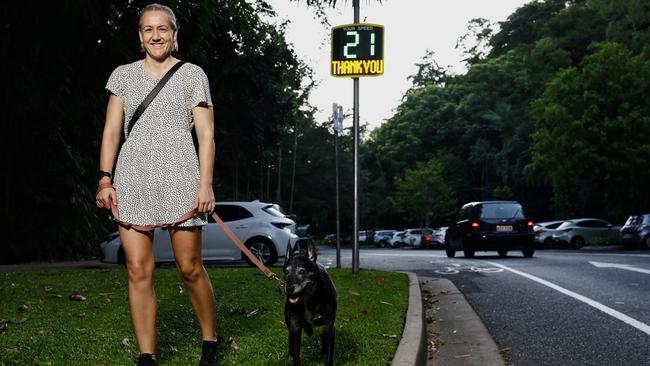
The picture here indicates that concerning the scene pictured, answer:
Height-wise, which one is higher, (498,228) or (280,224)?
(280,224)

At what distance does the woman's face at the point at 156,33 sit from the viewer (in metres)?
3.89

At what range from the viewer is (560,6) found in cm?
5306

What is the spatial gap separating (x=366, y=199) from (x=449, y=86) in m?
14.9

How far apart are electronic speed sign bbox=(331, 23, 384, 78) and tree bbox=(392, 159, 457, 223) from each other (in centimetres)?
5466

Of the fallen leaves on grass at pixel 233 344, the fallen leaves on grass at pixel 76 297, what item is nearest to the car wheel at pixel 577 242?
the fallen leaves on grass at pixel 76 297

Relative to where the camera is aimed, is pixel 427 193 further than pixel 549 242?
Yes

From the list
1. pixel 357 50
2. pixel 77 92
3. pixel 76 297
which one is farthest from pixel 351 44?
pixel 77 92

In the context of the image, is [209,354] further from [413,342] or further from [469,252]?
[469,252]

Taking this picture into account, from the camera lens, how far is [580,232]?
34219mm

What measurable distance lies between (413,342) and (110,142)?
2.61m

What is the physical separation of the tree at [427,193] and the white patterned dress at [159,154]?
6167 cm

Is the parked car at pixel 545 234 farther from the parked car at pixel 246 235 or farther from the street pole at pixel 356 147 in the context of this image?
the street pole at pixel 356 147

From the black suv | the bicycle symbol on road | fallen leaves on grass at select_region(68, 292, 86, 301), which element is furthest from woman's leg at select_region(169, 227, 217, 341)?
the black suv

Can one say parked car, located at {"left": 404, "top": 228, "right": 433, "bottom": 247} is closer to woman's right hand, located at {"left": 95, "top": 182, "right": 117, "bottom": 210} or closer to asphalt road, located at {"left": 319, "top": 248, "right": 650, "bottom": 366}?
asphalt road, located at {"left": 319, "top": 248, "right": 650, "bottom": 366}
